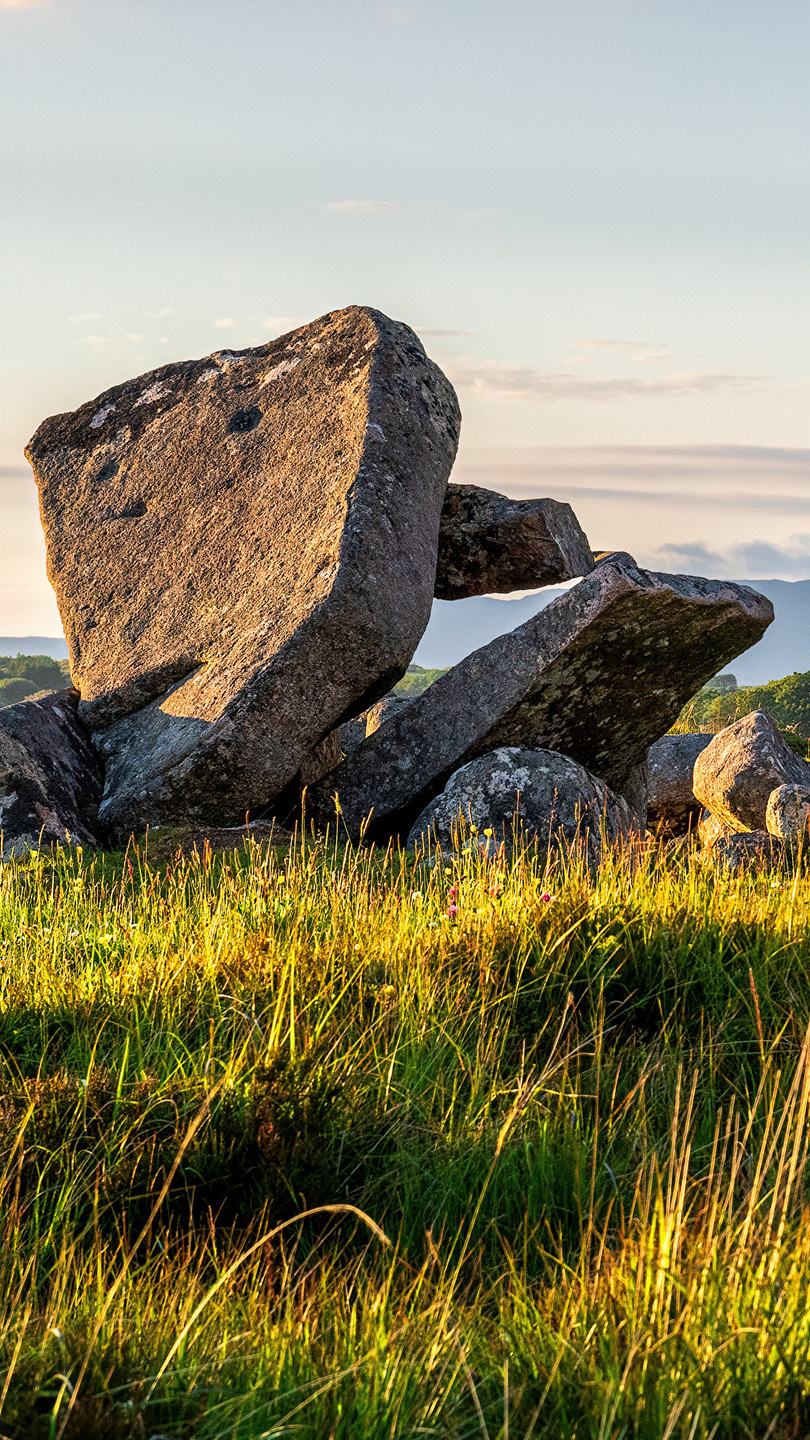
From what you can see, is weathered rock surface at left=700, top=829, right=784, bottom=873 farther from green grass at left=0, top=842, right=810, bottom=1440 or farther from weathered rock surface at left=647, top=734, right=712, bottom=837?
green grass at left=0, top=842, right=810, bottom=1440

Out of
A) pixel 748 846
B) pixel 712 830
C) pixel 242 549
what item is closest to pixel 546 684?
pixel 748 846

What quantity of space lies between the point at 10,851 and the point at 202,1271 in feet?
20.6

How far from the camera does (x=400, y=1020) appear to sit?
4.93m

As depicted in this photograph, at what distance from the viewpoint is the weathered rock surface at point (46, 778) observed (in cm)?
960

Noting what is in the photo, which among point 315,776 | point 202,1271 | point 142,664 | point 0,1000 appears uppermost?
point 142,664

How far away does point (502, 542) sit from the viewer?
1180 centimetres

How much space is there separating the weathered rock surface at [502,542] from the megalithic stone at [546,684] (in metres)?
0.98

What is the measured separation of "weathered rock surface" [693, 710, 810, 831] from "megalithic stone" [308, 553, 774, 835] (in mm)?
1509

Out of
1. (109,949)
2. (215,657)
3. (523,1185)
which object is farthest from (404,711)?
(523,1185)

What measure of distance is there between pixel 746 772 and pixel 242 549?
5501 mm

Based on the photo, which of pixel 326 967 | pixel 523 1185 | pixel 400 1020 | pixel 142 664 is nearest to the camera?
pixel 523 1185

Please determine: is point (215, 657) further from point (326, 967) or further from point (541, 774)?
point (326, 967)

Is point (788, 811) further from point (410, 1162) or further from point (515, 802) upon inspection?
point (410, 1162)

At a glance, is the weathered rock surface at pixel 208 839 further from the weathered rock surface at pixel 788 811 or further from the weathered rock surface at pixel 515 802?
the weathered rock surface at pixel 788 811
